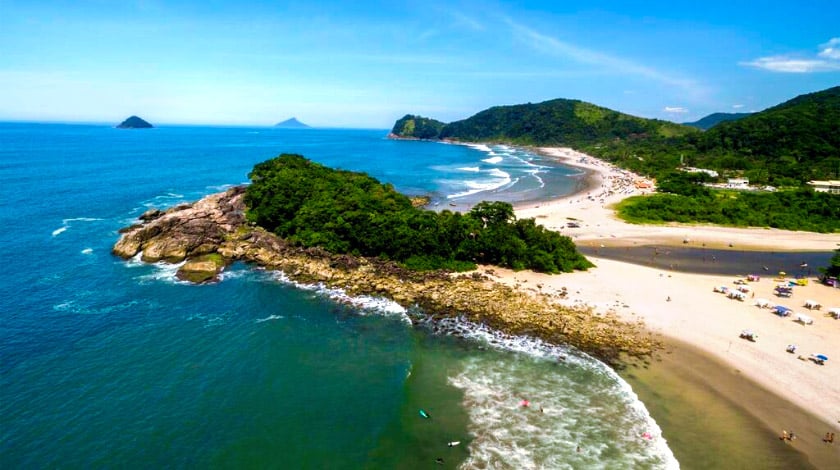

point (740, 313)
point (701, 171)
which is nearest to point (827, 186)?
point (701, 171)

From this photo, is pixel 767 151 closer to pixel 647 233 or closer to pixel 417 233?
pixel 647 233

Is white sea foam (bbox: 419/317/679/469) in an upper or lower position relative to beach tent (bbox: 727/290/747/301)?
lower

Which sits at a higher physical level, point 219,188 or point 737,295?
point 219,188

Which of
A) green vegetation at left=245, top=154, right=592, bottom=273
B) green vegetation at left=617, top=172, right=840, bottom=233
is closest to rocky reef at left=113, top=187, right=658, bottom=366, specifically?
green vegetation at left=245, top=154, right=592, bottom=273

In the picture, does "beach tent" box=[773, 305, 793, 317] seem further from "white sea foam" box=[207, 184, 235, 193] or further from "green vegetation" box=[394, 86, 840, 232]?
"white sea foam" box=[207, 184, 235, 193]

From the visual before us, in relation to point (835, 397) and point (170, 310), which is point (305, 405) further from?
point (835, 397)

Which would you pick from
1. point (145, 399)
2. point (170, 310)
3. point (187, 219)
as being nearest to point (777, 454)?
point (145, 399)
